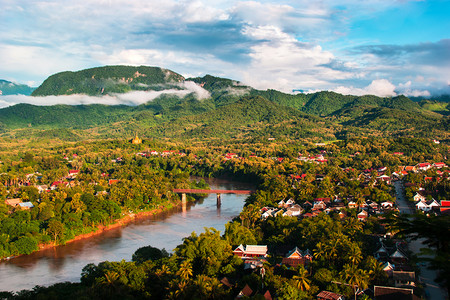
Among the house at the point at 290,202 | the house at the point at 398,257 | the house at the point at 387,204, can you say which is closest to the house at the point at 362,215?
the house at the point at 387,204

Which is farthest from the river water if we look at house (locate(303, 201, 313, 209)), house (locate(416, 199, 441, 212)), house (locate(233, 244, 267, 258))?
house (locate(416, 199, 441, 212))

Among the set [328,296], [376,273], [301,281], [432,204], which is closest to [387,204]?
[432,204]

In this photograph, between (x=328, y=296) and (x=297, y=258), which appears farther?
(x=297, y=258)

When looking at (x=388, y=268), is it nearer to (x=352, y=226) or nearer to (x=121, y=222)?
(x=352, y=226)

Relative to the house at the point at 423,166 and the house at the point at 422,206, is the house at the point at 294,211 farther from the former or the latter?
the house at the point at 423,166

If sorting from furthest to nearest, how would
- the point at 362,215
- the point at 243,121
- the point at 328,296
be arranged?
1. the point at 243,121
2. the point at 362,215
3. the point at 328,296

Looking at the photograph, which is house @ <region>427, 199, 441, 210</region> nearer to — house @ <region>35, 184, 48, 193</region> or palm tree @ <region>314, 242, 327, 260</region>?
palm tree @ <region>314, 242, 327, 260</region>

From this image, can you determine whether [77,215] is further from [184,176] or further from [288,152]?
[288,152]
